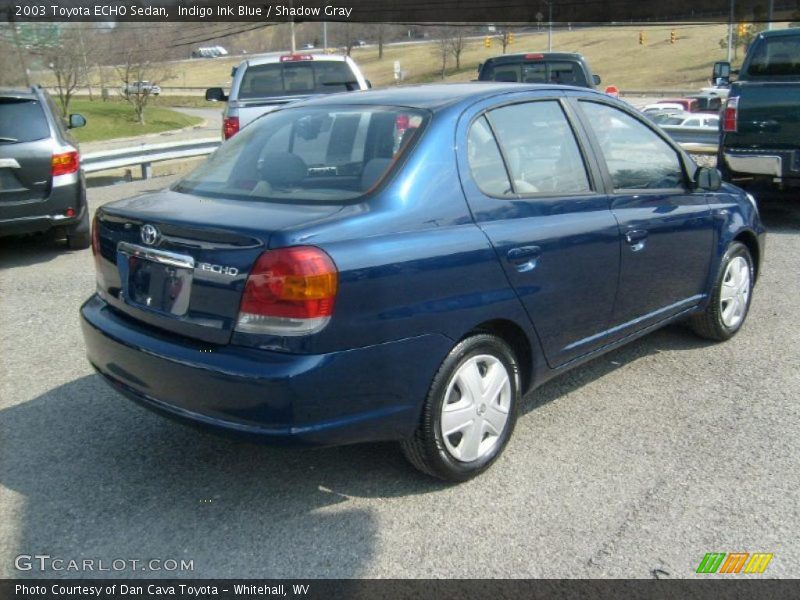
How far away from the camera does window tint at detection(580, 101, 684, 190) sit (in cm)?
430

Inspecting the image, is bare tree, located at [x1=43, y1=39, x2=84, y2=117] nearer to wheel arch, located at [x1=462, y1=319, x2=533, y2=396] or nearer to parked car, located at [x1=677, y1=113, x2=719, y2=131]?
parked car, located at [x1=677, y1=113, x2=719, y2=131]

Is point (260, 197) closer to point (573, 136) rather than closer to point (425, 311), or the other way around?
point (425, 311)

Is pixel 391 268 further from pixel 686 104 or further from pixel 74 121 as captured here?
pixel 686 104

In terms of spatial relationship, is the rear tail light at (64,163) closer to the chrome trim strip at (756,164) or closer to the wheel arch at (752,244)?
the wheel arch at (752,244)

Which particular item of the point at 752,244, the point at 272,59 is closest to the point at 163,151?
the point at 272,59

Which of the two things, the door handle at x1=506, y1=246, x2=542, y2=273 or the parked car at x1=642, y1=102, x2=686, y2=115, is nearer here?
the door handle at x1=506, y1=246, x2=542, y2=273

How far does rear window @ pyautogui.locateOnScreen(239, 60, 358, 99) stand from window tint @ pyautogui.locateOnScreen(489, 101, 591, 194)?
717cm

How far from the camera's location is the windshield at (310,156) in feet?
11.3

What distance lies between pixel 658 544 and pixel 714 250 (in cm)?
244

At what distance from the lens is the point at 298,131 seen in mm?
4031

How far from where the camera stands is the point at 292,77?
429 inches

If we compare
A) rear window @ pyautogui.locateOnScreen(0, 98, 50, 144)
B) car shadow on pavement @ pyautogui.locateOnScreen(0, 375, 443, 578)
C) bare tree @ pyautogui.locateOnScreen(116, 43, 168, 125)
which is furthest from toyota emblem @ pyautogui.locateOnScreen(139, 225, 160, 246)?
bare tree @ pyautogui.locateOnScreen(116, 43, 168, 125)

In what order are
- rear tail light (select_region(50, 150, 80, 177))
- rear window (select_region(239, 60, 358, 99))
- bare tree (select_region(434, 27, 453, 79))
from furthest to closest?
bare tree (select_region(434, 27, 453, 79)) < rear window (select_region(239, 60, 358, 99)) < rear tail light (select_region(50, 150, 80, 177))

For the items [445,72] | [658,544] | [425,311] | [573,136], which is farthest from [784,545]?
[445,72]
